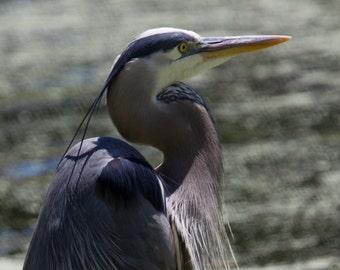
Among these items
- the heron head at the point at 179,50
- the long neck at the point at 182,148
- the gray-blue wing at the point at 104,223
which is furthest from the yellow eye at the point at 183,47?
the gray-blue wing at the point at 104,223

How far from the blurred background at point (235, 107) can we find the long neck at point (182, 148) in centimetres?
138

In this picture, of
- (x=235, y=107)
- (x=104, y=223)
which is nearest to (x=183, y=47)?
(x=104, y=223)

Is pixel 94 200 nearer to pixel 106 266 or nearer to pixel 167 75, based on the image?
pixel 106 266

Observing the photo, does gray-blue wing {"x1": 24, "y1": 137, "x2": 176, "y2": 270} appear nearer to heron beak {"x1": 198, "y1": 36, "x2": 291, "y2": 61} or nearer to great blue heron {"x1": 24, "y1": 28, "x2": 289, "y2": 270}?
great blue heron {"x1": 24, "y1": 28, "x2": 289, "y2": 270}

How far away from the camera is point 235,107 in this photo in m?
6.67

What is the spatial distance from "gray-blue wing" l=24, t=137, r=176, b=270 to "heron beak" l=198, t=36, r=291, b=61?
0.52 meters

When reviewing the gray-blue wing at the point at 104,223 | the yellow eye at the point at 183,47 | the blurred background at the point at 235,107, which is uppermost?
the yellow eye at the point at 183,47

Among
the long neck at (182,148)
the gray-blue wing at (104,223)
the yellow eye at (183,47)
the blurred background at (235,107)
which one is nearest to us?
the gray-blue wing at (104,223)

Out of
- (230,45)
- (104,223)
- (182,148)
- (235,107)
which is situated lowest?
(235,107)

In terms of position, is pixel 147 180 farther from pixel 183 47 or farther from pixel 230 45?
pixel 230 45

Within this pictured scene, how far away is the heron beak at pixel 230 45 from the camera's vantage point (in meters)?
3.55

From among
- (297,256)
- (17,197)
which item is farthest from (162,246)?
(17,197)

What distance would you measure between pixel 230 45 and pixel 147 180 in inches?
24.3

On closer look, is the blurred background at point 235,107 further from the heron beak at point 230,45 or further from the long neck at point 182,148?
the heron beak at point 230,45
